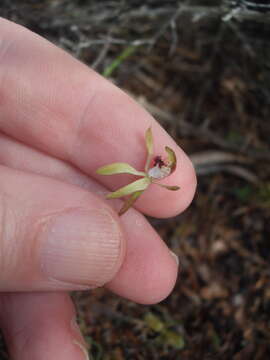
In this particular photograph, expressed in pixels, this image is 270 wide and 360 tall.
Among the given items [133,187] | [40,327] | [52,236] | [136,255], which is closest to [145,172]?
[133,187]

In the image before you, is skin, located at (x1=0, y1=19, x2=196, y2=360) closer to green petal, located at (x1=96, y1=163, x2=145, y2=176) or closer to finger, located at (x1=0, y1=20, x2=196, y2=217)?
finger, located at (x1=0, y1=20, x2=196, y2=217)

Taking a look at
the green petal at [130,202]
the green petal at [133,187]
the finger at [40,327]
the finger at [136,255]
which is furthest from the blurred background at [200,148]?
the green petal at [133,187]

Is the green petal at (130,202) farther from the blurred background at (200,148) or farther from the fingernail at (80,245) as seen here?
the blurred background at (200,148)

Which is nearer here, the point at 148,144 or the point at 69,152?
the point at 148,144

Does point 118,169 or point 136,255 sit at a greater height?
point 118,169

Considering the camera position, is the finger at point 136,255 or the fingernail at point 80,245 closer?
the fingernail at point 80,245

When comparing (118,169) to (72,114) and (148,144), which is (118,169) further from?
(72,114)

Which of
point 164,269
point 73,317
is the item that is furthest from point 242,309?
point 73,317
